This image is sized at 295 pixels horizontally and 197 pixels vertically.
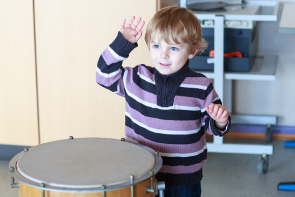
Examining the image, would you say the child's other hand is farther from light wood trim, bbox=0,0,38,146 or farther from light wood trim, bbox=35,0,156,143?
light wood trim, bbox=0,0,38,146

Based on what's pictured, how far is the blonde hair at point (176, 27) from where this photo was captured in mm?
1268

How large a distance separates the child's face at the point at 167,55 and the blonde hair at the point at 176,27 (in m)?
0.01

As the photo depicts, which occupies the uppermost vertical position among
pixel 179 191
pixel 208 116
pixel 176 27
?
pixel 176 27

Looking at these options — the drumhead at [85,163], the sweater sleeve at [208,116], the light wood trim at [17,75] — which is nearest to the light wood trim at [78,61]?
the light wood trim at [17,75]

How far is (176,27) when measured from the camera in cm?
127

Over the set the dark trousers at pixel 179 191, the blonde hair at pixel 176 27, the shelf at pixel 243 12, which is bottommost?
the dark trousers at pixel 179 191

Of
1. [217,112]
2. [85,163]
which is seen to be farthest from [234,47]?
[85,163]

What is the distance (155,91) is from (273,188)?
119cm

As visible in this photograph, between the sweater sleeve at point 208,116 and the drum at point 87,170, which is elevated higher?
the sweater sleeve at point 208,116

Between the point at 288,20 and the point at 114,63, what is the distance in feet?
3.70

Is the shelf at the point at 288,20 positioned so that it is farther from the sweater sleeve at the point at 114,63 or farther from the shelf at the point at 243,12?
the sweater sleeve at the point at 114,63

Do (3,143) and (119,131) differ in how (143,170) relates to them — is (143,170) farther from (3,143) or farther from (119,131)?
(3,143)

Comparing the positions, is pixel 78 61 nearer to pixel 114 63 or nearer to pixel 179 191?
pixel 114 63

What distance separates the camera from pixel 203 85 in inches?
52.5
